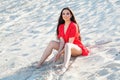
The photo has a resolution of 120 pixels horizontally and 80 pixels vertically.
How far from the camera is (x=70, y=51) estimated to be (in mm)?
4988

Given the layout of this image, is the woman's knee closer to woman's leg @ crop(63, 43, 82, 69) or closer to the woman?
the woman

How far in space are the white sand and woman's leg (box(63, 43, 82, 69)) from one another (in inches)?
3.6

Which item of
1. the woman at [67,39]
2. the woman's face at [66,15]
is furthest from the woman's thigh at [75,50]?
the woman's face at [66,15]

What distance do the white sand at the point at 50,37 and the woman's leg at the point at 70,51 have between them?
0.09 meters

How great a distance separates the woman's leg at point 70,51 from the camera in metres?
4.86

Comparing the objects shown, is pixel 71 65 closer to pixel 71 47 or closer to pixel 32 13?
pixel 71 47

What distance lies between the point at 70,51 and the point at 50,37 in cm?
195

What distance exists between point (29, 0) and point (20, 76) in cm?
594

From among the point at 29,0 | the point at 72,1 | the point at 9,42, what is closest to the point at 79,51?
the point at 9,42

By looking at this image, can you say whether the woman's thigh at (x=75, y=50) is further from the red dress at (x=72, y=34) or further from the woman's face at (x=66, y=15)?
the woman's face at (x=66, y=15)

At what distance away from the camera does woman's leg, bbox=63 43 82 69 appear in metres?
4.86

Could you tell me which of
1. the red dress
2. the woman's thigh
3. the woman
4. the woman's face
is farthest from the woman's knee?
the woman's face

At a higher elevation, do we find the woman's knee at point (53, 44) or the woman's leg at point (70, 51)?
the woman's knee at point (53, 44)

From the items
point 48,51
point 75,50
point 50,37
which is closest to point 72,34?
point 75,50
